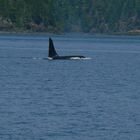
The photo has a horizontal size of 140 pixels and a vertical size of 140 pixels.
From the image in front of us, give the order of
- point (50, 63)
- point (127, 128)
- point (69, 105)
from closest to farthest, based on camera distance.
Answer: point (127, 128) → point (69, 105) → point (50, 63)

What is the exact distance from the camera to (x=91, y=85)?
61.5 m

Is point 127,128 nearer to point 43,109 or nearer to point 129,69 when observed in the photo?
point 43,109

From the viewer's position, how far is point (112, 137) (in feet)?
128

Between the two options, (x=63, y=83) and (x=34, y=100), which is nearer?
(x=34, y=100)

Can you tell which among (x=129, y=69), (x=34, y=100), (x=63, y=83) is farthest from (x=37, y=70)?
→ (x=34, y=100)

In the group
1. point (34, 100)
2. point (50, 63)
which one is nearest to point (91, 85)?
point (34, 100)

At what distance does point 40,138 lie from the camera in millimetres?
38500

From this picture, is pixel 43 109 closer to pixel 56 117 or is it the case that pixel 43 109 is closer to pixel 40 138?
pixel 56 117

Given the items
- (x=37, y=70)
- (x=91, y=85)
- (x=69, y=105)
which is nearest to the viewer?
(x=69, y=105)

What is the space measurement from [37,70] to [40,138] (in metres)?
39.8

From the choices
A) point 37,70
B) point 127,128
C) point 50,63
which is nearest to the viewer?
point 127,128

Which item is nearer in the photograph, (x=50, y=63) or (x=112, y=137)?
(x=112, y=137)

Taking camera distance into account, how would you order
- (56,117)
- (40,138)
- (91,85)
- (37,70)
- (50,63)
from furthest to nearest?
1. (50,63)
2. (37,70)
3. (91,85)
4. (56,117)
5. (40,138)

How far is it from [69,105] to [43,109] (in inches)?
80.3
